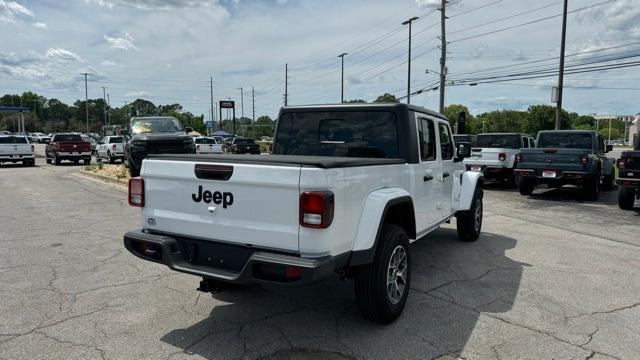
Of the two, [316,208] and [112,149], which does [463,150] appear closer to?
[316,208]

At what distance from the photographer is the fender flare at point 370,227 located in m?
3.71

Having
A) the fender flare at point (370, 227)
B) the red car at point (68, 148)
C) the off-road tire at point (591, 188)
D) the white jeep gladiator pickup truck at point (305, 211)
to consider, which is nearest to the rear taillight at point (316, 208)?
the white jeep gladiator pickup truck at point (305, 211)

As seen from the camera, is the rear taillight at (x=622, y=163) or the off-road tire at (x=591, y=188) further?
the off-road tire at (x=591, y=188)

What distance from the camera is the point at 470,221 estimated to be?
23.9ft

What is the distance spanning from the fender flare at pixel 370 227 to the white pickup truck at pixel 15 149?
1019 inches

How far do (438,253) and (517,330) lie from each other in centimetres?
262

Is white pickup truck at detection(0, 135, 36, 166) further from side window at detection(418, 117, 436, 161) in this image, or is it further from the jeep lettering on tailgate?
side window at detection(418, 117, 436, 161)

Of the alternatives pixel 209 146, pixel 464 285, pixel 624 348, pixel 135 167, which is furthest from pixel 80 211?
pixel 209 146

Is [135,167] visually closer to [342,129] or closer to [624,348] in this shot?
[342,129]

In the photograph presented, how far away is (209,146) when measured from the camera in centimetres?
3050

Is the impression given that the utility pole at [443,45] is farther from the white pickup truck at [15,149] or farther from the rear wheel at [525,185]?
the white pickup truck at [15,149]

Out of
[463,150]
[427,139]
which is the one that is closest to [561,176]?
[463,150]

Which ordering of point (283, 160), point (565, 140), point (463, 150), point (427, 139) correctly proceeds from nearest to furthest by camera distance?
1. point (283, 160)
2. point (427, 139)
3. point (463, 150)
4. point (565, 140)

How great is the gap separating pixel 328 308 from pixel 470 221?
3521 millimetres
